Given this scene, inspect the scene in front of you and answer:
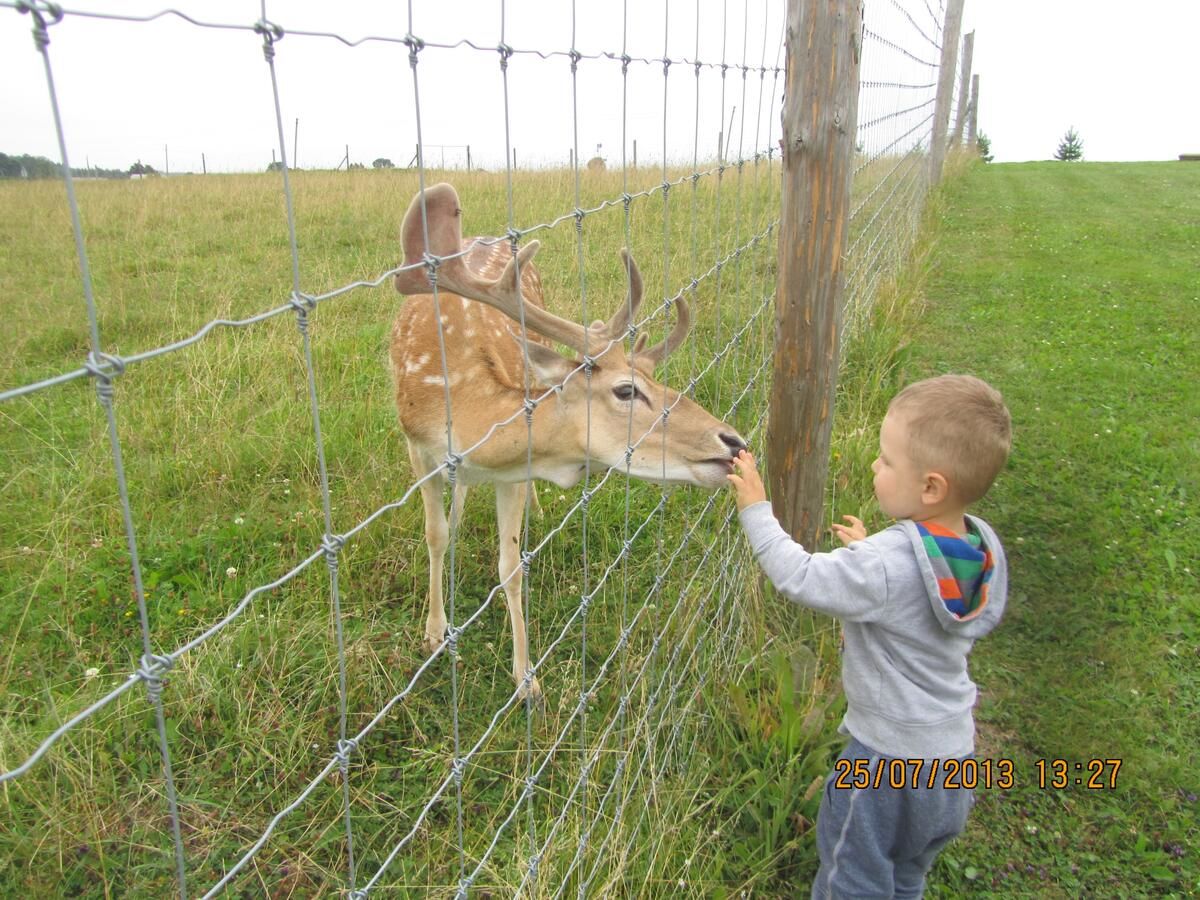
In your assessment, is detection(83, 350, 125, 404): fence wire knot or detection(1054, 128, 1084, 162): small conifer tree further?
detection(1054, 128, 1084, 162): small conifer tree

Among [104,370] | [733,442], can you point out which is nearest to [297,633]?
[733,442]

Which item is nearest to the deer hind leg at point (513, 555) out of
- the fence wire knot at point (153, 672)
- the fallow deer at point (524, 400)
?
the fallow deer at point (524, 400)

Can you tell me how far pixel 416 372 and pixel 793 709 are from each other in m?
1.73

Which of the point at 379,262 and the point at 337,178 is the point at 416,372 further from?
the point at 337,178

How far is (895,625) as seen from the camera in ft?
6.32

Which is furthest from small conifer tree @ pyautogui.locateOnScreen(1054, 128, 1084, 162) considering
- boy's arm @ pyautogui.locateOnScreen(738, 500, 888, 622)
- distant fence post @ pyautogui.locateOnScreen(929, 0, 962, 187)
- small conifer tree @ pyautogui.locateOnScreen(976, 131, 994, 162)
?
boy's arm @ pyautogui.locateOnScreen(738, 500, 888, 622)

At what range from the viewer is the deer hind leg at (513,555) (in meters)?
3.20

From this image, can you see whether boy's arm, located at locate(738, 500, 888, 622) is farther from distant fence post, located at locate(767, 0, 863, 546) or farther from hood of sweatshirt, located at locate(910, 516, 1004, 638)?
distant fence post, located at locate(767, 0, 863, 546)

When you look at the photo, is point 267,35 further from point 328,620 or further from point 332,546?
point 328,620

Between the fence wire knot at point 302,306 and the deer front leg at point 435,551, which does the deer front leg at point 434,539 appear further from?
the fence wire knot at point 302,306

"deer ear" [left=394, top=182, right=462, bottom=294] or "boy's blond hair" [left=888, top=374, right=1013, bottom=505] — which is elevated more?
"deer ear" [left=394, top=182, right=462, bottom=294]

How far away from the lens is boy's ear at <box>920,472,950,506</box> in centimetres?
188

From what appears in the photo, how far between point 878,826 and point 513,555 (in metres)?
1.74

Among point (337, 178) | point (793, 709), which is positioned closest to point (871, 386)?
point (793, 709)
